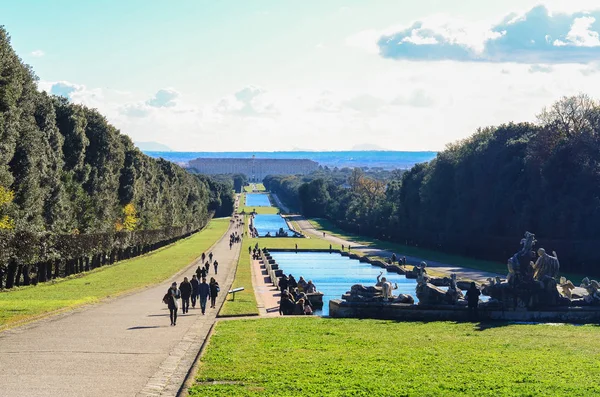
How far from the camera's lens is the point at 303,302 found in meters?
32.2

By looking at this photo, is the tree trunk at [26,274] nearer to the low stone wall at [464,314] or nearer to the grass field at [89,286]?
the grass field at [89,286]

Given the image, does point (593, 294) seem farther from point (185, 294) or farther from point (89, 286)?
point (89, 286)

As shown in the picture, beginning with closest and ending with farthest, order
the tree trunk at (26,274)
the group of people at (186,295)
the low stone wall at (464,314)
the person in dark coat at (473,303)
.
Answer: the group of people at (186,295) < the person in dark coat at (473,303) < the low stone wall at (464,314) < the tree trunk at (26,274)

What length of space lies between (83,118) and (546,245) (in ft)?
122

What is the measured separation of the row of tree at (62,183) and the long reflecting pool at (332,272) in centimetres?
1472

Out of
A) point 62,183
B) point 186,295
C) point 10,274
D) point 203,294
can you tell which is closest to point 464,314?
point 203,294

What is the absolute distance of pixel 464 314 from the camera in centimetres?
2802

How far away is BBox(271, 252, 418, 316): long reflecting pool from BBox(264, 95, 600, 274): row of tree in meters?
13.5

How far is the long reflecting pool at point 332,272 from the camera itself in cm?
4862

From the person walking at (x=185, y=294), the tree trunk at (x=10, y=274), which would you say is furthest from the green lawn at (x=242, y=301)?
the tree trunk at (x=10, y=274)

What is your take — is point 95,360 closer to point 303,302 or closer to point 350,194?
point 303,302

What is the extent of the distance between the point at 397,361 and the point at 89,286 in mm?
28733

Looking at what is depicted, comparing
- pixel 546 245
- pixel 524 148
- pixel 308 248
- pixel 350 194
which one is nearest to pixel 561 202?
pixel 546 245

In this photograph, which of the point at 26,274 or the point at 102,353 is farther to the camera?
the point at 26,274
